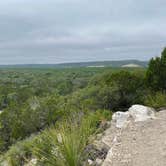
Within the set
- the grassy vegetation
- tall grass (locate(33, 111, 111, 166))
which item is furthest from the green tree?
tall grass (locate(33, 111, 111, 166))

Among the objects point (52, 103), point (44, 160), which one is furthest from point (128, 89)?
point (44, 160)

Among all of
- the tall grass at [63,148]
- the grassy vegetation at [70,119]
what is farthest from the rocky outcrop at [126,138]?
the tall grass at [63,148]

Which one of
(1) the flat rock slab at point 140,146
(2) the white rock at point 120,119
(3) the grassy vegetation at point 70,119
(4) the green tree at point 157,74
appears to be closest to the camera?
(3) the grassy vegetation at point 70,119

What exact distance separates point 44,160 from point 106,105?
32.0ft

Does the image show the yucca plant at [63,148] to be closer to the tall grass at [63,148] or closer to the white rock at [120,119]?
the tall grass at [63,148]

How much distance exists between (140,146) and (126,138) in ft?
2.35

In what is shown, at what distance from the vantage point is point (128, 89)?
15047 millimetres

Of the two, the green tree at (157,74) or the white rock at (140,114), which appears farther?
the green tree at (157,74)

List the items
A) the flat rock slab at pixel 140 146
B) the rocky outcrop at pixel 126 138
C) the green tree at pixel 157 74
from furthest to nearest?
the green tree at pixel 157 74 → the rocky outcrop at pixel 126 138 → the flat rock slab at pixel 140 146

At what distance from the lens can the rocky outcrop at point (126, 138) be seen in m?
6.55

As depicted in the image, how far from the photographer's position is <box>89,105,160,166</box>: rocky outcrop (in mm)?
6555

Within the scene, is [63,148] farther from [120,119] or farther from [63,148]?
[120,119]

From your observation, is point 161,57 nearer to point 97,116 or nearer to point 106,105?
point 106,105

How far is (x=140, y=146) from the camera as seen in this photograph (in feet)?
23.2
